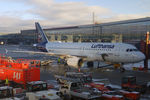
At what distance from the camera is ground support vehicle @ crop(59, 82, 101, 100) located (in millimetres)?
11163

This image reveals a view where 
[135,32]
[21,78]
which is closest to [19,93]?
[21,78]

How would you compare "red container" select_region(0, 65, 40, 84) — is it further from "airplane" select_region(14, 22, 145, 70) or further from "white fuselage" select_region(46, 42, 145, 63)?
"white fuselage" select_region(46, 42, 145, 63)

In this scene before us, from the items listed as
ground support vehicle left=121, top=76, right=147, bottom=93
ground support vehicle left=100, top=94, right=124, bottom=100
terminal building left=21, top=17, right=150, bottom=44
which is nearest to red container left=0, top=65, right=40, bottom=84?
ground support vehicle left=100, top=94, right=124, bottom=100

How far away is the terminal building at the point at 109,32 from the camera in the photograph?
60.4 metres

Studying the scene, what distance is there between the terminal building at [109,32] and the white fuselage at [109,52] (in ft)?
84.9

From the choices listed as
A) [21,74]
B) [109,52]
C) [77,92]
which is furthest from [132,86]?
[109,52]

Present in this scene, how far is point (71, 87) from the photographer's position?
1258 centimetres

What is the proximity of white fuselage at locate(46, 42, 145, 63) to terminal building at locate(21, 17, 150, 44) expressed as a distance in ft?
84.9

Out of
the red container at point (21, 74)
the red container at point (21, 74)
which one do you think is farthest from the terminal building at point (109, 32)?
the red container at point (21, 74)

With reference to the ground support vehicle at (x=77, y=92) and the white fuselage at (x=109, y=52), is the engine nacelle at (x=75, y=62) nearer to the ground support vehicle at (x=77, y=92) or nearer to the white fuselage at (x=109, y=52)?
the white fuselage at (x=109, y=52)

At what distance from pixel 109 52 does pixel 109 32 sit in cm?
5031

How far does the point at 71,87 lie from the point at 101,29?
68173 millimetres

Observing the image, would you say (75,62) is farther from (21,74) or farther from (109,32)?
(109,32)

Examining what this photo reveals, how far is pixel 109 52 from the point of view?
24375 mm
